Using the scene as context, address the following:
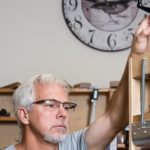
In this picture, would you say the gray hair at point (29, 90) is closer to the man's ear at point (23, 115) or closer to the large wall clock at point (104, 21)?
the man's ear at point (23, 115)

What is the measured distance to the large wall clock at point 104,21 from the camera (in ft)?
9.09

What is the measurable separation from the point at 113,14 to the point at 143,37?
1915mm

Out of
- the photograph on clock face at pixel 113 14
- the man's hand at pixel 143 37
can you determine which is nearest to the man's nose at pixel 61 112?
the man's hand at pixel 143 37

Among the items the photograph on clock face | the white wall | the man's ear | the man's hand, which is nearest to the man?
the man's ear

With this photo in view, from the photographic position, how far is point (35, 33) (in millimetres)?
2812

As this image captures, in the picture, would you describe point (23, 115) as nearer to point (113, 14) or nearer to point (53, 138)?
point (53, 138)

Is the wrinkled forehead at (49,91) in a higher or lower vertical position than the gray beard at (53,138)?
higher

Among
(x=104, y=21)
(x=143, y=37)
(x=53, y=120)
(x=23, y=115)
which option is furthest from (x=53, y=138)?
(x=104, y=21)

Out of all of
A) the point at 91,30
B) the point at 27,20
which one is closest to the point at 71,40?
the point at 91,30

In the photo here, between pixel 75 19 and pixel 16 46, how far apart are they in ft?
1.53

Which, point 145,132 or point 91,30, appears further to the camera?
point 91,30

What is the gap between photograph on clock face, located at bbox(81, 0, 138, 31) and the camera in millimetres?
2791

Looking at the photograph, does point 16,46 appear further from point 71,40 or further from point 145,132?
point 145,132

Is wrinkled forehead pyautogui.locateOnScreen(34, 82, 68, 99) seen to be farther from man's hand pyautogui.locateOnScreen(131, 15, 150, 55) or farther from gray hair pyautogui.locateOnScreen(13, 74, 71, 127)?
man's hand pyautogui.locateOnScreen(131, 15, 150, 55)
